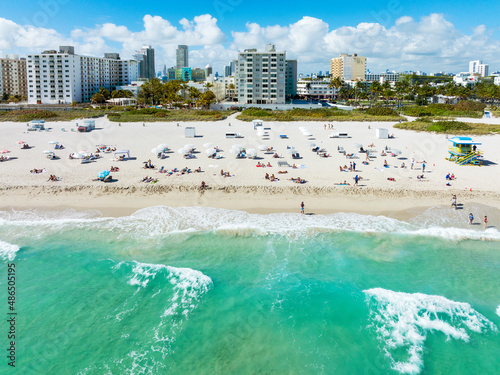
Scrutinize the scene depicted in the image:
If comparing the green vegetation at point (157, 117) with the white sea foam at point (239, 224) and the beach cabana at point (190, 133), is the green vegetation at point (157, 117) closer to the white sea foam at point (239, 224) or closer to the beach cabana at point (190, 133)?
the beach cabana at point (190, 133)

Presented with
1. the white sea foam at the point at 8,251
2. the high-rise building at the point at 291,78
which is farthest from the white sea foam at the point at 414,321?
the high-rise building at the point at 291,78

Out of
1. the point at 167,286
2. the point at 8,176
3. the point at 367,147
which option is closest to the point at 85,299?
the point at 167,286

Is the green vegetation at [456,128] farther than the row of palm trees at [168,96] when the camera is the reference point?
No

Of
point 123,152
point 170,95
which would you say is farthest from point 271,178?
point 170,95

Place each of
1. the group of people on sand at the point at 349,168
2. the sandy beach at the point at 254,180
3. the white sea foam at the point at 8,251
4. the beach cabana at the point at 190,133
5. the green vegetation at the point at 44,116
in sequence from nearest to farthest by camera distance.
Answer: the white sea foam at the point at 8,251 < the sandy beach at the point at 254,180 < the group of people on sand at the point at 349,168 < the beach cabana at the point at 190,133 < the green vegetation at the point at 44,116

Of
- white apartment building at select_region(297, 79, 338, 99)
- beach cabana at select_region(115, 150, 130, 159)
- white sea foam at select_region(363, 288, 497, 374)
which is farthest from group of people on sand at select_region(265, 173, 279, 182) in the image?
white apartment building at select_region(297, 79, 338, 99)

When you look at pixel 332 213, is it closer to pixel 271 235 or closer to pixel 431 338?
pixel 271 235

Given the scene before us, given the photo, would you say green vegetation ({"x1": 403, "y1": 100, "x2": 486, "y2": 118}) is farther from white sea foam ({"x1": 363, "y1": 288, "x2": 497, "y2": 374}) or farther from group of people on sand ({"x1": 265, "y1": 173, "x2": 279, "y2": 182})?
white sea foam ({"x1": 363, "y1": 288, "x2": 497, "y2": 374})
